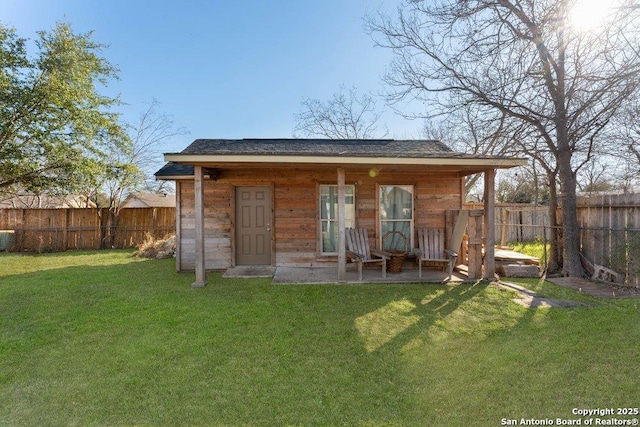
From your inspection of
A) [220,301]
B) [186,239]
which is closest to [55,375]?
[220,301]

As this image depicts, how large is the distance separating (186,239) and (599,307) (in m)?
7.83

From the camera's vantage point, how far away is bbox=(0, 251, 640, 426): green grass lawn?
7.10ft

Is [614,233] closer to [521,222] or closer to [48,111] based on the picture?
[521,222]

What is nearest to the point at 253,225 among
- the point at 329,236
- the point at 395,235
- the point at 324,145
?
the point at 329,236

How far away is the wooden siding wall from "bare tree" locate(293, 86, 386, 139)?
11201 mm

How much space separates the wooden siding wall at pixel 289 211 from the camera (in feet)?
23.4

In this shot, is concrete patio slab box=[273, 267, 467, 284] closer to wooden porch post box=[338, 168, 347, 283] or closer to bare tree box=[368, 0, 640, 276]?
wooden porch post box=[338, 168, 347, 283]

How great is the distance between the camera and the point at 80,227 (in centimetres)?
1191

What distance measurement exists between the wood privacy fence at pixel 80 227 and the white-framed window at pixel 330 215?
831 centimetres

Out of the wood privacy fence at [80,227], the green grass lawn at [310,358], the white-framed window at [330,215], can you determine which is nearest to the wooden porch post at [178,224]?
the green grass lawn at [310,358]

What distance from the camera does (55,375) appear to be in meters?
2.68

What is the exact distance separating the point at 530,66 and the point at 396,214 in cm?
375

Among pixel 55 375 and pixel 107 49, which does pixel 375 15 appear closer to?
pixel 55 375

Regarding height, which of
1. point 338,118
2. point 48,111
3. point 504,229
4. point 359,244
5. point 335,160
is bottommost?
point 359,244
